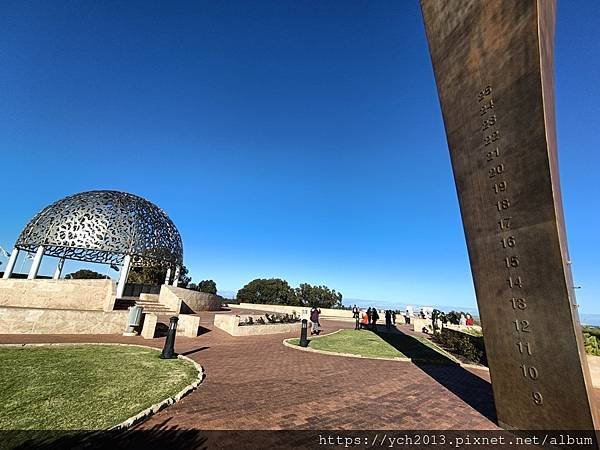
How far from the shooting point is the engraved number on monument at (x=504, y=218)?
13.4 feet

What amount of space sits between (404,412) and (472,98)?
5615 millimetres

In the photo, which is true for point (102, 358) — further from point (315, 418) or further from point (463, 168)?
point (463, 168)

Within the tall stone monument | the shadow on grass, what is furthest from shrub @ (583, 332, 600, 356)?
the tall stone monument

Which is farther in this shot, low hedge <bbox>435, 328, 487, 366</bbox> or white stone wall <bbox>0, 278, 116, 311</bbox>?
white stone wall <bbox>0, 278, 116, 311</bbox>

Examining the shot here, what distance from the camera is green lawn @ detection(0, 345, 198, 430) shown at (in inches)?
158

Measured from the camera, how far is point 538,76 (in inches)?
147

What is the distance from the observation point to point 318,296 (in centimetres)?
5634

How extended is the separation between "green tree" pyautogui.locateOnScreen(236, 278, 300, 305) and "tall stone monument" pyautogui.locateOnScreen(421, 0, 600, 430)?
51.8 meters

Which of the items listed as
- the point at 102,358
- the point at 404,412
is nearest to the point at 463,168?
A: the point at 404,412

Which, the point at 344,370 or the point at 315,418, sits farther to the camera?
the point at 344,370

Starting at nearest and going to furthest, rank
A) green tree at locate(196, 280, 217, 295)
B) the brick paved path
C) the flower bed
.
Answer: the brick paved path, the flower bed, green tree at locate(196, 280, 217, 295)

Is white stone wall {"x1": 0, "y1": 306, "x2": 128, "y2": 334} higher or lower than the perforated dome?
lower

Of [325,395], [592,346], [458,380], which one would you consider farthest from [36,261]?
[592,346]

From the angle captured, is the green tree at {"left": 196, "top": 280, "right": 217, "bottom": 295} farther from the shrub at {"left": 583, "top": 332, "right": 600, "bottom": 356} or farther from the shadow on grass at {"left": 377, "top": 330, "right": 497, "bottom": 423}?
the shrub at {"left": 583, "top": 332, "right": 600, "bottom": 356}
